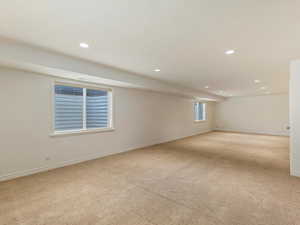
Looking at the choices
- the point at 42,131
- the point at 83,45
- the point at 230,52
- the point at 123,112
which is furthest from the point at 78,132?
the point at 230,52

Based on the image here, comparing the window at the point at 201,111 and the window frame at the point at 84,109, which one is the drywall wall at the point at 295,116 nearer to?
the window frame at the point at 84,109

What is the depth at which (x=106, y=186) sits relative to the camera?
275 centimetres

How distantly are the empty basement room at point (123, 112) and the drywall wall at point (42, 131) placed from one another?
0.02 m

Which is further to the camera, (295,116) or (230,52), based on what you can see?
(295,116)

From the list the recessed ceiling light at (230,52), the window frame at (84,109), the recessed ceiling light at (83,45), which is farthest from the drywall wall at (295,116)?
the window frame at (84,109)

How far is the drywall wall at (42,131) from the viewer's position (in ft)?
9.95

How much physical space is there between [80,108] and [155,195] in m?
3.17

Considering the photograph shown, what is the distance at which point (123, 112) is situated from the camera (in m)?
5.16

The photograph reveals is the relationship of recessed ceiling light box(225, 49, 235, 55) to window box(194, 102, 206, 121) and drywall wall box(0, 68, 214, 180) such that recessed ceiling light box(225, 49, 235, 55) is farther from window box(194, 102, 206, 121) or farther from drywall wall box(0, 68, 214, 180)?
window box(194, 102, 206, 121)

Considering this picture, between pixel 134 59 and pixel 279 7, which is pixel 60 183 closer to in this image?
pixel 134 59

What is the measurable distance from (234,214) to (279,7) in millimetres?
2532

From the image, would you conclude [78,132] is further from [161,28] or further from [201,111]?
[201,111]

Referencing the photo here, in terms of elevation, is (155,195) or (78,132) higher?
(78,132)

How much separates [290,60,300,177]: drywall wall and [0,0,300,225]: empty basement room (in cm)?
2
